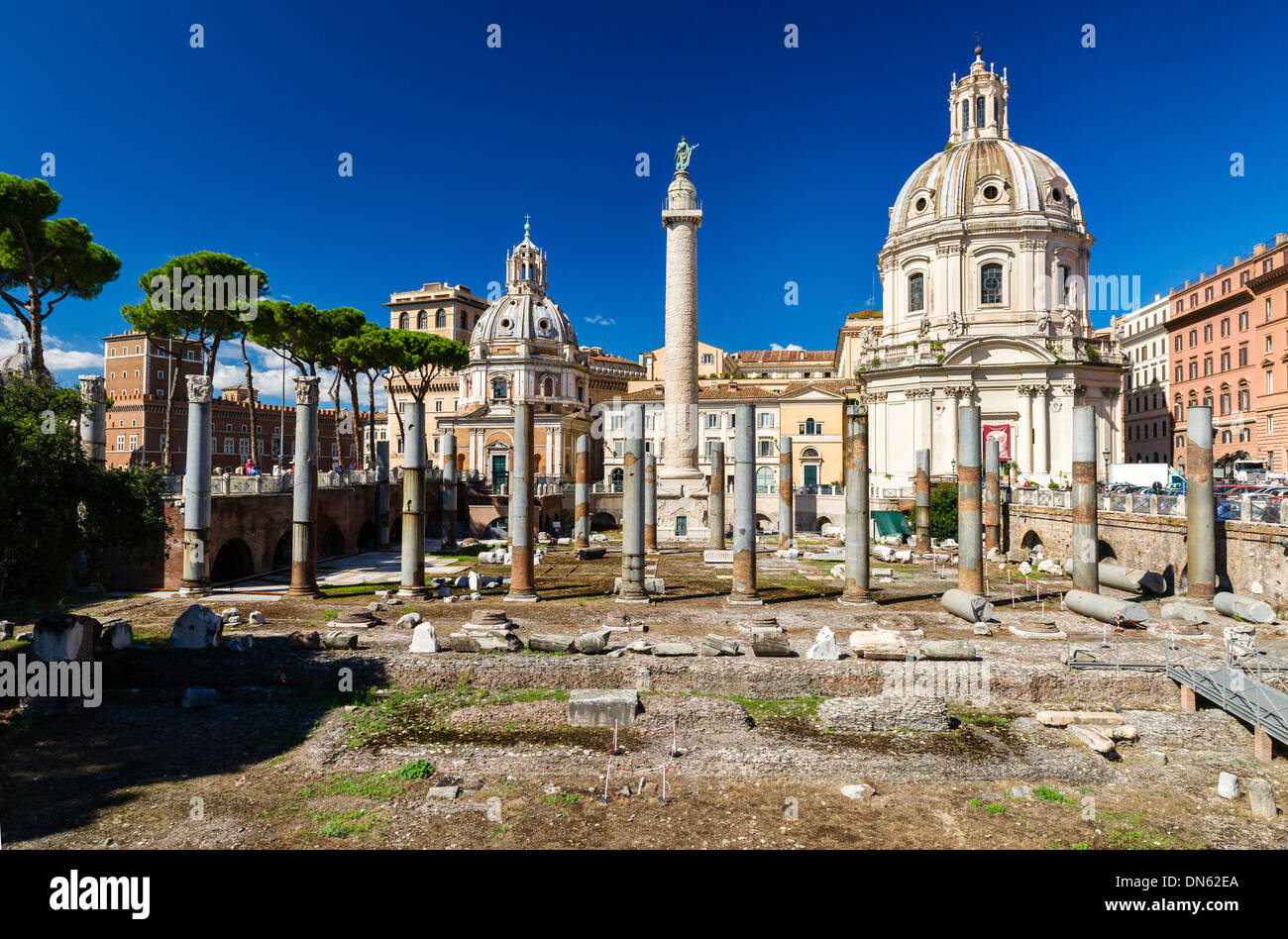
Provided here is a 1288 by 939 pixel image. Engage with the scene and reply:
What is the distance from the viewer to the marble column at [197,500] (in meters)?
21.2

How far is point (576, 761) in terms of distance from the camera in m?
10.7

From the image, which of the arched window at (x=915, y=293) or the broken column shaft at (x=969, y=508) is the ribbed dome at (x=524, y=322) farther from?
the broken column shaft at (x=969, y=508)

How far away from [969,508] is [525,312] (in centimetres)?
6050

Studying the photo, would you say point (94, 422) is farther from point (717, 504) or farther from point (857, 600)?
point (717, 504)

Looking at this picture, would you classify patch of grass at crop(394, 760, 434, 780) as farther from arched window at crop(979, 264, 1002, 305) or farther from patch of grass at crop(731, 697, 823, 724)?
arched window at crop(979, 264, 1002, 305)

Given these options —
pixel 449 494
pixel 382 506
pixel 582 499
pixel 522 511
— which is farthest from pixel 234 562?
pixel 582 499

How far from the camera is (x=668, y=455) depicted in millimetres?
43844

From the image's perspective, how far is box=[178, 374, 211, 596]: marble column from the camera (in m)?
21.2

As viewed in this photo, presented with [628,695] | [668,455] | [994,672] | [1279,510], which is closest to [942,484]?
[668,455]

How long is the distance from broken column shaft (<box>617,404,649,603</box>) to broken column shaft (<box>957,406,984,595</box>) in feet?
28.1

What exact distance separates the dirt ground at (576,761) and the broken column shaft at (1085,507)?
16.0 ft

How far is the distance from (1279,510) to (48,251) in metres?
40.3
